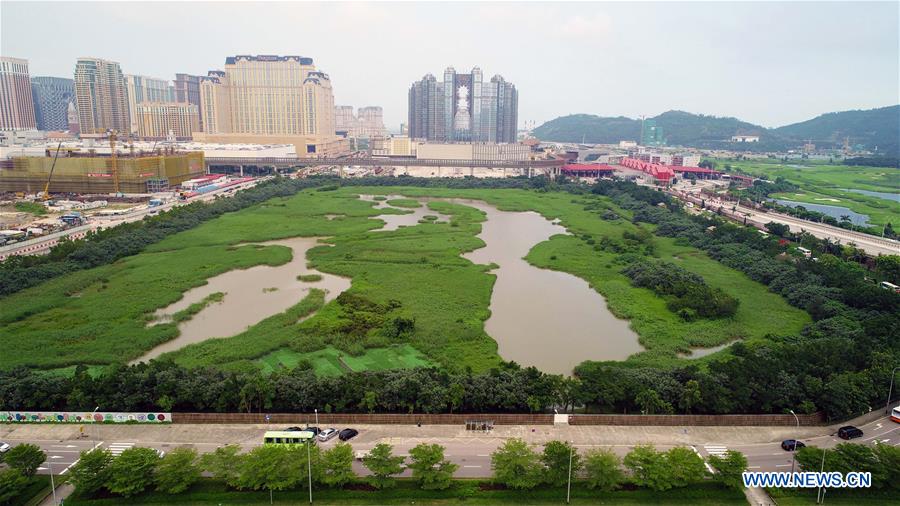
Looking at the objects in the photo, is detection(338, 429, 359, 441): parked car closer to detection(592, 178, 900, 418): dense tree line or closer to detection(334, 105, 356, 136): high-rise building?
detection(592, 178, 900, 418): dense tree line

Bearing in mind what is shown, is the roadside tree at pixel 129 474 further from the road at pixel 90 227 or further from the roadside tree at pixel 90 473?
the road at pixel 90 227

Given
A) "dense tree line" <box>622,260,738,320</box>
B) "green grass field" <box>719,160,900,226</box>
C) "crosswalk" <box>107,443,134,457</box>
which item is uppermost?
"green grass field" <box>719,160,900,226</box>

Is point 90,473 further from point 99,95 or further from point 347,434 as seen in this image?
point 99,95

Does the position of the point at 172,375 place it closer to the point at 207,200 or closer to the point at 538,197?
the point at 207,200

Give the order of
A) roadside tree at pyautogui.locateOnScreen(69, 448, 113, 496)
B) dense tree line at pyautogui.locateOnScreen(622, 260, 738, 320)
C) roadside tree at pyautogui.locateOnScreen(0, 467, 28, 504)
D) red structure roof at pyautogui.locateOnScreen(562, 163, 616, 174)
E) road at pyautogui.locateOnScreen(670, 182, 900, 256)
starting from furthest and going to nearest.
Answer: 1. red structure roof at pyautogui.locateOnScreen(562, 163, 616, 174)
2. road at pyautogui.locateOnScreen(670, 182, 900, 256)
3. dense tree line at pyautogui.locateOnScreen(622, 260, 738, 320)
4. roadside tree at pyautogui.locateOnScreen(69, 448, 113, 496)
5. roadside tree at pyautogui.locateOnScreen(0, 467, 28, 504)

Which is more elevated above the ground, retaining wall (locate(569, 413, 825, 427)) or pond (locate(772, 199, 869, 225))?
pond (locate(772, 199, 869, 225))

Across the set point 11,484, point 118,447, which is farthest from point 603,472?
point 11,484

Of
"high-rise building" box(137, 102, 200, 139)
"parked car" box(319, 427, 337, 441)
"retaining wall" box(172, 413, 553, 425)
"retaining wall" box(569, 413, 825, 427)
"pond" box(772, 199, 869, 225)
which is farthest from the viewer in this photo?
"high-rise building" box(137, 102, 200, 139)

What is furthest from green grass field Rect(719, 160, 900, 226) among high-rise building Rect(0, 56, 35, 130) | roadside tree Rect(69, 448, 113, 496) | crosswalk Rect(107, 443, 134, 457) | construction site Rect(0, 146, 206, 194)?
high-rise building Rect(0, 56, 35, 130)
